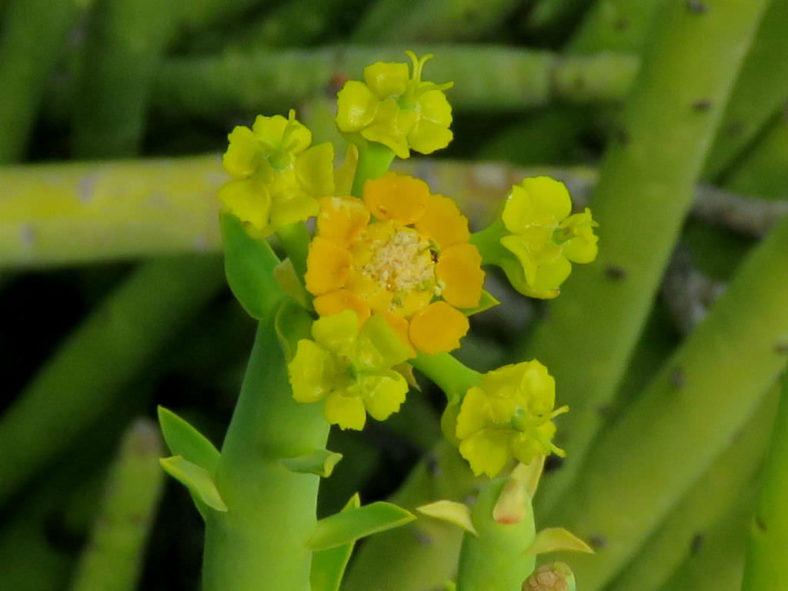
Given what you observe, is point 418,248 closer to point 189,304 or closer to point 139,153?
point 189,304

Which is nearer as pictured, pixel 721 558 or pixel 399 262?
pixel 399 262

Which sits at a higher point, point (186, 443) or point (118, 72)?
point (186, 443)

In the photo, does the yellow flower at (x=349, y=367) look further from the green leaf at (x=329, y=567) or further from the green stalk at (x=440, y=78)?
the green stalk at (x=440, y=78)

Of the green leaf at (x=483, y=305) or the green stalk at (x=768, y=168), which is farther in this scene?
the green stalk at (x=768, y=168)

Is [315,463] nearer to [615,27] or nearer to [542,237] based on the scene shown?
[542,237]

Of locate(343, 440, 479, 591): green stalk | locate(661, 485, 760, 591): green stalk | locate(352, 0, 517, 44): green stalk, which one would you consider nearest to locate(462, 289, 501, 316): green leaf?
locate(343, 440, 479, 591): green stalk

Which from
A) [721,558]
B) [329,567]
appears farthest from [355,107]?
[721,558]

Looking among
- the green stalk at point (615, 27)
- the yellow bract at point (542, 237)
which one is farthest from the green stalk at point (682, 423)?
the green stalk at point (615, 27)
